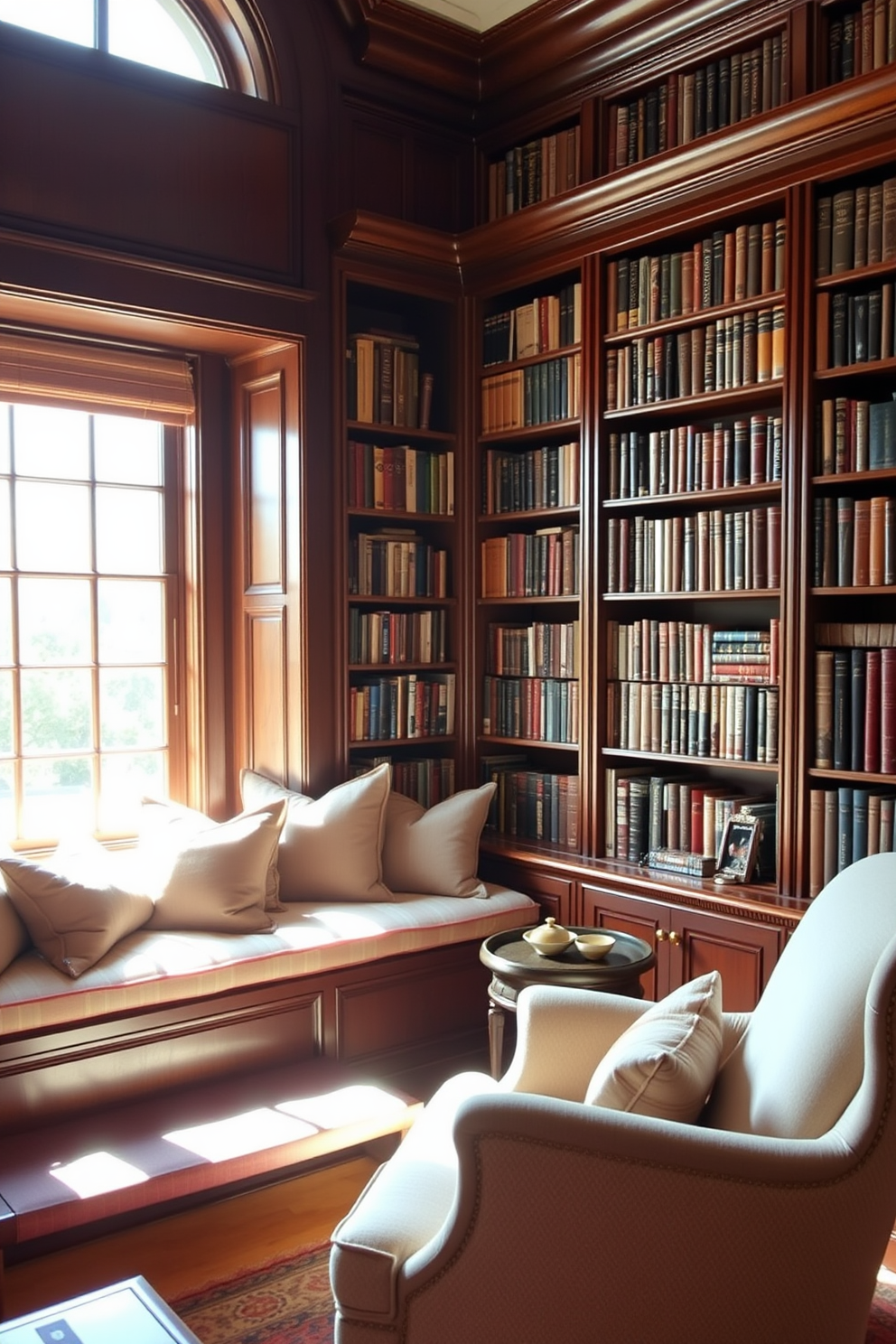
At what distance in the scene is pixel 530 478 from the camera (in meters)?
4.08

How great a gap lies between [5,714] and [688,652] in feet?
7.31

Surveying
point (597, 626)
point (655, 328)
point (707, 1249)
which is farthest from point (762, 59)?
point (707, 1249)

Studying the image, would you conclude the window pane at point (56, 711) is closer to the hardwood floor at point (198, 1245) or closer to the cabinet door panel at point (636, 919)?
the hardwood floor at point (198, 1245)

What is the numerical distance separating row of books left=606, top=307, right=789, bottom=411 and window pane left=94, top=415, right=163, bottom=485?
1630 millimetres

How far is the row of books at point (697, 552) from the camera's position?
3.31m

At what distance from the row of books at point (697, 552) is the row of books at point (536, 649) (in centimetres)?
28

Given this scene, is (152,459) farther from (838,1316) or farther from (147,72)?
(838,1316)

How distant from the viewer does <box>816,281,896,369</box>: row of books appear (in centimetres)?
299

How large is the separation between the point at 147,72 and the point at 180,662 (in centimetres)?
192

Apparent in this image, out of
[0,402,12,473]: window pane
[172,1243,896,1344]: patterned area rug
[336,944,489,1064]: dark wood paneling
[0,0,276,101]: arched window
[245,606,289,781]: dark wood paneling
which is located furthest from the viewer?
[245,606,289,781]: dark wood paneling

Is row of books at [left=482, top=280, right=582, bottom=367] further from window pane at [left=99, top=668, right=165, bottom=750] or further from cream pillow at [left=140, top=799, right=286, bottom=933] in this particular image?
cream pillow at [left=140, top=799, right=286, bottom=933]

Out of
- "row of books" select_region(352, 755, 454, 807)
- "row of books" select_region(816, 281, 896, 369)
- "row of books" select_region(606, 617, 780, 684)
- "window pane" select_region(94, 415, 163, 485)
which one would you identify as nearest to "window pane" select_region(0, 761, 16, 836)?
"window pane" select_region(94, 415, 163, 485)

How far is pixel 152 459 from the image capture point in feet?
13.5

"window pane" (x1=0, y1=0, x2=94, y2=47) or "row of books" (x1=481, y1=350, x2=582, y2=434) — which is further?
"row of books" (x1=481, y1=350, x2=582, y2=434)
